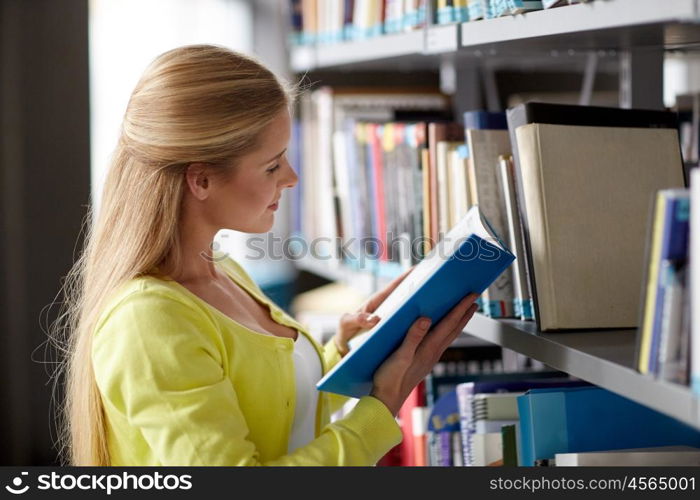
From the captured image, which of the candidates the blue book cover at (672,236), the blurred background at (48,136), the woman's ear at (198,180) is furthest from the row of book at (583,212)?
the blurred background at (48,136)

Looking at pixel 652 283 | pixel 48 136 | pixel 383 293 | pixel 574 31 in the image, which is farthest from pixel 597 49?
pixel 48 136

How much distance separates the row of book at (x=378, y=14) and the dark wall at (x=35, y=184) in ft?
2.16

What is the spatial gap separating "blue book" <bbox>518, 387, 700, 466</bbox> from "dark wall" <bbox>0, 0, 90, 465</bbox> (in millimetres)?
1735

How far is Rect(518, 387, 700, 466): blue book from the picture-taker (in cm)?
111

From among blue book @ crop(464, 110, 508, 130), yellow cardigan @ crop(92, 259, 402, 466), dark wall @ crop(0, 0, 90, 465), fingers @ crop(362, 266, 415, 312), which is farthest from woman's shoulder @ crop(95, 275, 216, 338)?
dark wall @ crop(0, 0, 90, 465)

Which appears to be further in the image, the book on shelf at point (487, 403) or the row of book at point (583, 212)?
the book on shelf at point (487, 403)

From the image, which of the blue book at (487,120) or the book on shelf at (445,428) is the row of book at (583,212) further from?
the book on shelf at (445,428)

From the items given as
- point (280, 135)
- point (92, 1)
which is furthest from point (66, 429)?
point (92, 1)

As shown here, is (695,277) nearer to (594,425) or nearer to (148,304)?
(594,425)

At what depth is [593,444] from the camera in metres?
1.11

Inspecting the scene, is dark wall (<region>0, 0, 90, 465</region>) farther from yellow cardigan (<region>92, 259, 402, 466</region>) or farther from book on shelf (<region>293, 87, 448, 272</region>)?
yellow cardigan (<region>92, 259, 402, 466</region>)

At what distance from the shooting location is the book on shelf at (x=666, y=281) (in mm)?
788

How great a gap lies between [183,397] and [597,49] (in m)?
0.89
